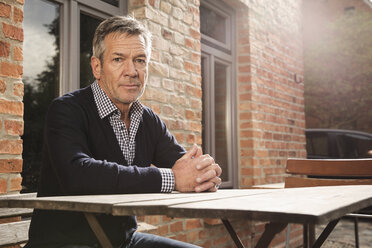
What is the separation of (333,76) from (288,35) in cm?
1046

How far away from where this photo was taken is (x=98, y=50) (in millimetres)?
2156

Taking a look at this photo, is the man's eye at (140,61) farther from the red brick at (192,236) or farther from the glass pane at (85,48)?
the red brick at (192,236)

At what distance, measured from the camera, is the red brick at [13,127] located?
2228 millimetres

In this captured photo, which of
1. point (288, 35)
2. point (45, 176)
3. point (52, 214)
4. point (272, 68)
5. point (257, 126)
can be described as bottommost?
point (52, 214)

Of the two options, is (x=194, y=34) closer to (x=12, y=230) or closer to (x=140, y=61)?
(x=140, y=61)

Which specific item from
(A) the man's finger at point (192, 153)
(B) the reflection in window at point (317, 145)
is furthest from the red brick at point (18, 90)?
(B) the reflection in window at point (317, 145)

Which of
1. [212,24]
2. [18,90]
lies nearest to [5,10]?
[18,90]

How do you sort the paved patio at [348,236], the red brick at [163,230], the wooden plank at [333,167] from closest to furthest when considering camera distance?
the wooden plank at [333,167] < the red brick at [163,230] < the paved patio at [348,236]

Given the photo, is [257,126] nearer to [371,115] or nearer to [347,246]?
[347,246]

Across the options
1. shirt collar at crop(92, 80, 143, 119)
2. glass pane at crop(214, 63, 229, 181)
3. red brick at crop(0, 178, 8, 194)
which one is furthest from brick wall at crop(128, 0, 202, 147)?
red brick at crop(0, 178, 8, 194)

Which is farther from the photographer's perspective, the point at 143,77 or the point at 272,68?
the point at 272,68

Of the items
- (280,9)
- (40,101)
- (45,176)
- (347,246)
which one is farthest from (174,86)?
(347,246)

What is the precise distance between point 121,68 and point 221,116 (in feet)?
9.51

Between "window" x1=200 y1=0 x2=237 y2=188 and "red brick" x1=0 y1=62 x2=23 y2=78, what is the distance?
2.52 m
